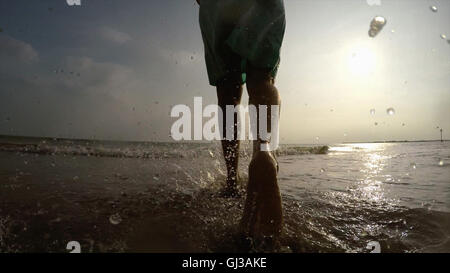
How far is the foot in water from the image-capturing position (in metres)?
1.17

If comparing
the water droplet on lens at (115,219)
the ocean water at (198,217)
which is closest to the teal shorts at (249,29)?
the ocean water at (198,217)

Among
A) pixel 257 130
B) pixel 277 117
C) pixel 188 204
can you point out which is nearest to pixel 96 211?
pixel 188 204

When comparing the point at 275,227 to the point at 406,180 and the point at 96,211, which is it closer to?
the point at 96,211

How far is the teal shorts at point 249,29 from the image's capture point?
4.92ft

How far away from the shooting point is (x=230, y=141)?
1959 millimetres

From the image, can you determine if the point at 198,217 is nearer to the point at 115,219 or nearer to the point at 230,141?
the point at 115,219

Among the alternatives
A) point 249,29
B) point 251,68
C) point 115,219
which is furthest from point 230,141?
point 115,219

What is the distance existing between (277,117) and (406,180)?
2166 millimetres

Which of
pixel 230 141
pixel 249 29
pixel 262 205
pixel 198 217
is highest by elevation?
pixel 249 29

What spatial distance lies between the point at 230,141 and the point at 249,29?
2.71ft

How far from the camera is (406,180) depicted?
8.92 ft

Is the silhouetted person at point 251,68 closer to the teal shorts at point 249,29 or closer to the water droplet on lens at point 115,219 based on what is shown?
the teal shorts at point 249,29

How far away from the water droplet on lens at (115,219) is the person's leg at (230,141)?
31.6 inches

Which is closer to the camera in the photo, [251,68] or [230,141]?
[251,68]
